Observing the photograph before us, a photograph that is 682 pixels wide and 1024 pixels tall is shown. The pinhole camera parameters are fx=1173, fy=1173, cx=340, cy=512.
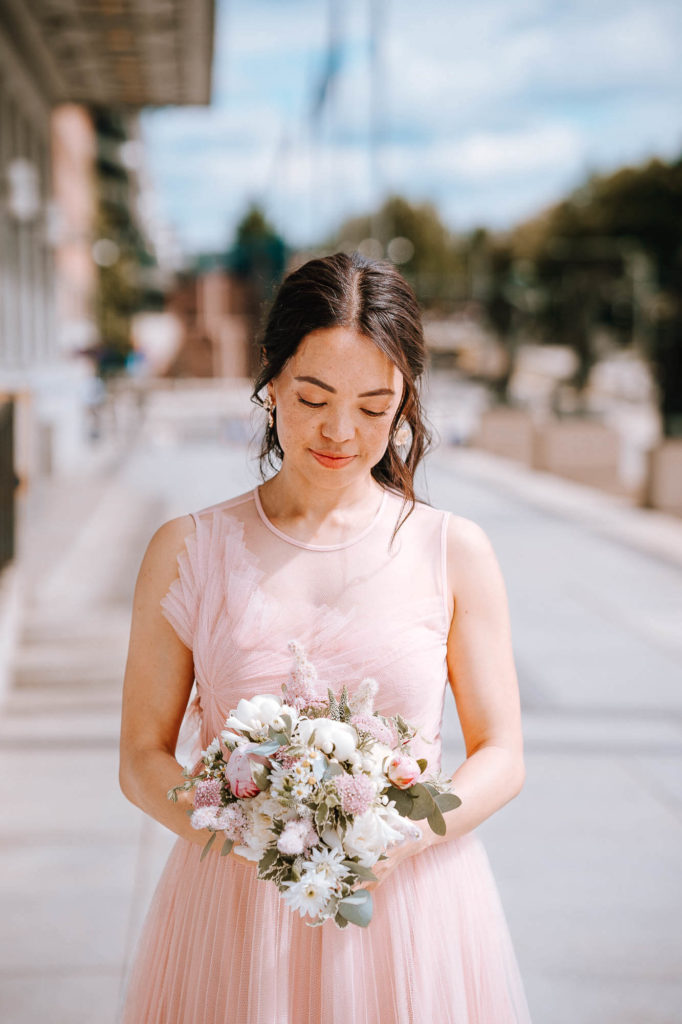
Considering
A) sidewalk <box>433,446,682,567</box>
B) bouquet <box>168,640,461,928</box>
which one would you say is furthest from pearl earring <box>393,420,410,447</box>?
sidewalk <box>433,446,682,567</box>

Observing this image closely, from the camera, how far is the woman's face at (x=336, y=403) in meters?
1.97

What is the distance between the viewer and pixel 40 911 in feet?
14.1

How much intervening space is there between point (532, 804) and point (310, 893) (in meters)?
3.92

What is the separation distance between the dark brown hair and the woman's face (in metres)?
0.02

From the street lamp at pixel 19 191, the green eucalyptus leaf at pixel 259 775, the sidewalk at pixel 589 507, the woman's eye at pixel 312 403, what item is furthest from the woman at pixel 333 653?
the street lamp at pixel 19 191

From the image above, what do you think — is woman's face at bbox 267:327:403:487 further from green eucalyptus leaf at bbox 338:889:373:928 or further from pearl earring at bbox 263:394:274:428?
green eucalyptus leaf at bbox 338:889:373:928

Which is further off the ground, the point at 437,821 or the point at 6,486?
the point at 437,821

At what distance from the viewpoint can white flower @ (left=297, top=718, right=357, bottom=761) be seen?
1.66m

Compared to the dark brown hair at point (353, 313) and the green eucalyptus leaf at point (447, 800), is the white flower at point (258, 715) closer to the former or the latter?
the green eucalyptus leaf at point (447, 800)

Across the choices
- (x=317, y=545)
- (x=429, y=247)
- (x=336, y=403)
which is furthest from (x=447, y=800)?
(x=429, y=247)

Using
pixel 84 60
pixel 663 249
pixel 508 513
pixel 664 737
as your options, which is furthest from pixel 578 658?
pixel 663 249

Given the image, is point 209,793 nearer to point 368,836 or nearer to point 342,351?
point 368,836

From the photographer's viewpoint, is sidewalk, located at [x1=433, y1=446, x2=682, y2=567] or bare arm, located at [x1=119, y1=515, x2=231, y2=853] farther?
sidewalk, located at [x1=433, y1=446, x2=682, y2=567]

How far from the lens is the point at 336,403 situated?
1.98 meters
